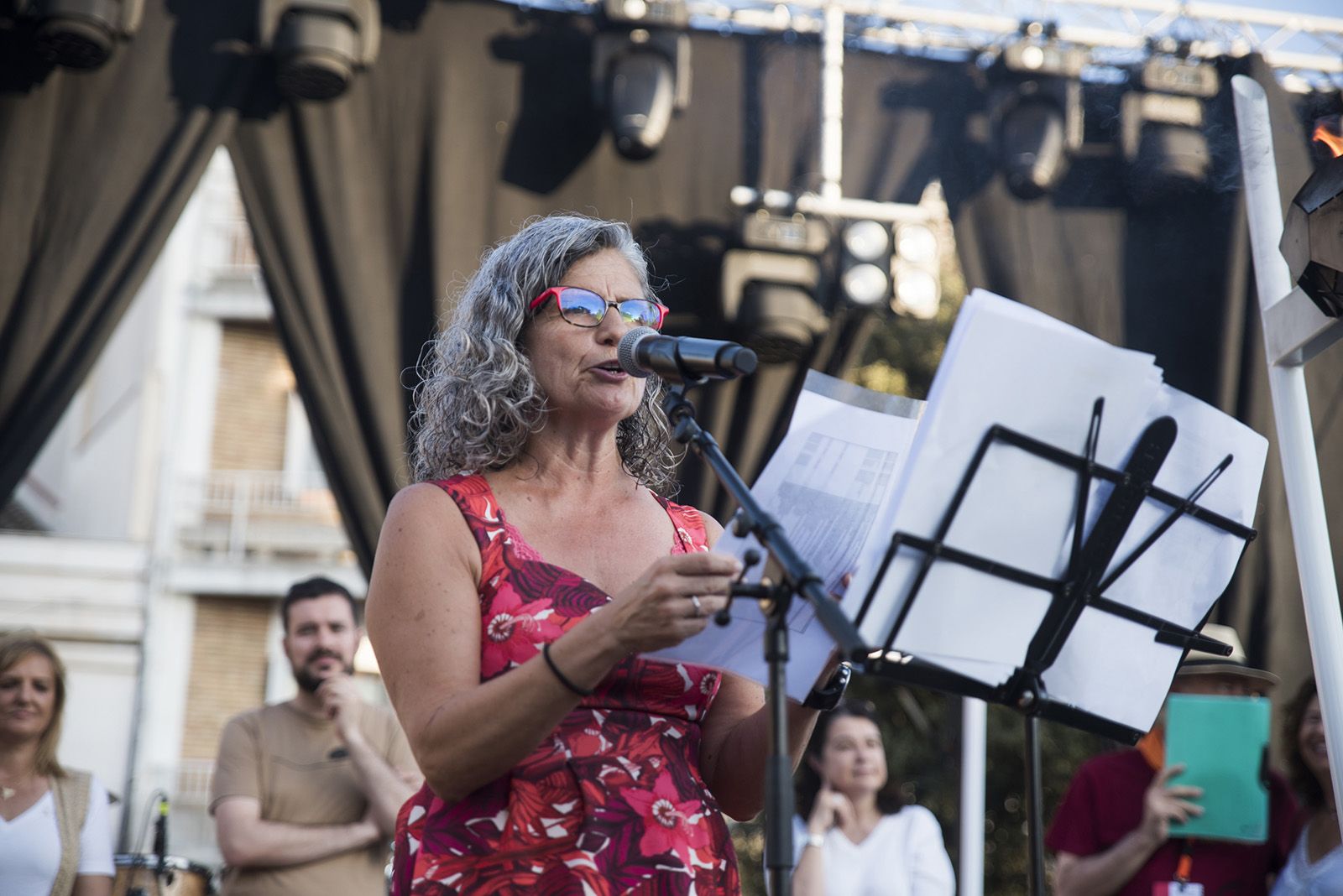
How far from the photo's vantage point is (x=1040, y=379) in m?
1.71

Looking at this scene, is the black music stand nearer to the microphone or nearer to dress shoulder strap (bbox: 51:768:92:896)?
the microphone

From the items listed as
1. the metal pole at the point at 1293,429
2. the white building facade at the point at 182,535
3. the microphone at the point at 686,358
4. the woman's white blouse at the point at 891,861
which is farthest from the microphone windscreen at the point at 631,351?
the white building facade at the point at 182,535

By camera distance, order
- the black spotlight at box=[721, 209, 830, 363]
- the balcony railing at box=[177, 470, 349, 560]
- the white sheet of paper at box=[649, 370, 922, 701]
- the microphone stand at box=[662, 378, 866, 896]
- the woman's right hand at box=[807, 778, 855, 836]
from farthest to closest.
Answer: the balcony railing at box=[177, 470, 349, 560], the black spotlight at box=[721, 209, 830, 363], the woman's right hand at box=[807, 778, 855, 836], the white sheet of paper at box=[649, 370, 922, 701], the microphone stand at box=[662, 378, 866, 896]

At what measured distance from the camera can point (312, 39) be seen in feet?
17.5

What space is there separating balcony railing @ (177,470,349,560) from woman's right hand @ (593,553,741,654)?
49.5 feet

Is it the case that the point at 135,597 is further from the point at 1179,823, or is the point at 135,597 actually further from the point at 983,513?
the point at 983,513

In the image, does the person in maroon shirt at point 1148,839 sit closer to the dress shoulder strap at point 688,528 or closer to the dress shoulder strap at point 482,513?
the dress shoulder strap at point 688,528

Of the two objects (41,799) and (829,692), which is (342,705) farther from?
(829,692)

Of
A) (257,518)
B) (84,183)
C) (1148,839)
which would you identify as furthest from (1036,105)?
(257,518)

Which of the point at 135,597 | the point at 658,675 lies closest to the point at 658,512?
the point at 658,675

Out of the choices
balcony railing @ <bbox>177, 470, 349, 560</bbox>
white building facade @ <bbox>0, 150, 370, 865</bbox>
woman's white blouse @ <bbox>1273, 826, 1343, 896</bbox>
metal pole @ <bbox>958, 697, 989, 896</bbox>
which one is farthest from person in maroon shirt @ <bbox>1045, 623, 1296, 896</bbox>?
balcony railing @ <bbox>177, 470, 349, 560</bbox>

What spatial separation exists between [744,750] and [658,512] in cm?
43

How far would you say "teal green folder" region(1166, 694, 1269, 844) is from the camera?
3549 millimetres

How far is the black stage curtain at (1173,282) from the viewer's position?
621cm
